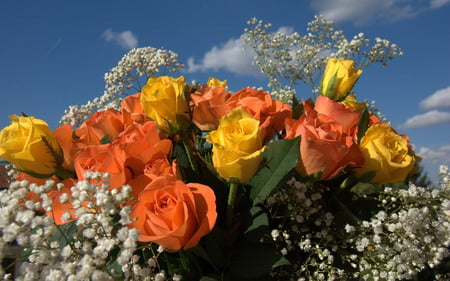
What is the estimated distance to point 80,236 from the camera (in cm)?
48

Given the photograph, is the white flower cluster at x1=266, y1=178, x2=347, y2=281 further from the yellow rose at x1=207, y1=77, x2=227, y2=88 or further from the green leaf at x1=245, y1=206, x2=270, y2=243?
the yellow rose at x1=207, y1=77, x2=227, y2=88

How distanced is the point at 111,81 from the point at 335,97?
0.90 metres

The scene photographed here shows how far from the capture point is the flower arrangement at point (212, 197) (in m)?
0.45

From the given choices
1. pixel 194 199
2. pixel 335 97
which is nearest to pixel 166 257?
pixel 194 199

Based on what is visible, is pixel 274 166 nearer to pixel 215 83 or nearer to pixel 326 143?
pixel 326 143

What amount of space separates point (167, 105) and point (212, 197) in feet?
0.46

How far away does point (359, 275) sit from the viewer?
0.59 metres

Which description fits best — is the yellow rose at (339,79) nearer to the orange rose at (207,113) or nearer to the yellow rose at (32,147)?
the orange rose at (207,113)

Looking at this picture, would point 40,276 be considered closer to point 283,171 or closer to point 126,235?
point 126,235

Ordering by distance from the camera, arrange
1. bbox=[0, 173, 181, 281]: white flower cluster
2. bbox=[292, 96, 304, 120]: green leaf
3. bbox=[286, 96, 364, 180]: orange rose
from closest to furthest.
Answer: bbox=[0, 173, 181, 281]: white flower cluster
bbox=[286, 96, 364, 180]: orange rose
bbox=[292, 96, 304, 120]: green leaf

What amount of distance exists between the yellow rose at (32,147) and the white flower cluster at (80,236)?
79 millimetres

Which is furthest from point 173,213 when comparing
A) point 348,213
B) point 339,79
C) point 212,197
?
point 339,79

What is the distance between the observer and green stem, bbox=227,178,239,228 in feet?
1.59

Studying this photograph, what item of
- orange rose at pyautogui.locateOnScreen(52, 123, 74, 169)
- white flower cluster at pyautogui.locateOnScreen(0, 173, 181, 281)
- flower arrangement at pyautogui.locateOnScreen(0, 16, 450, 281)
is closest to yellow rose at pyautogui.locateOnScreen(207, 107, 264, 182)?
flower arrangement at pyautogui.locateOnScreen(0, 16, 450, 281)
